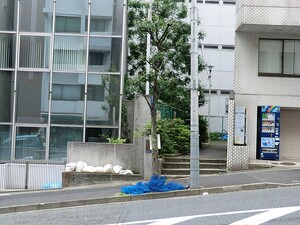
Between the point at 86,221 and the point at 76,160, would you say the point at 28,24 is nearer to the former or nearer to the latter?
the point at 76,160

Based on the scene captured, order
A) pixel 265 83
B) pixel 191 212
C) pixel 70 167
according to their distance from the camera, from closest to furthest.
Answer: pixel 191 212 → pixel 70 167 → pixel 265 83

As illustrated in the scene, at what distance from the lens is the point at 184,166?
50.1 feet

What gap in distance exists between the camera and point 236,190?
37.7 ft

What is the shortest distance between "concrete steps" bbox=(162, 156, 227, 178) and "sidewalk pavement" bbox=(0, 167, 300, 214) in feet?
2.35

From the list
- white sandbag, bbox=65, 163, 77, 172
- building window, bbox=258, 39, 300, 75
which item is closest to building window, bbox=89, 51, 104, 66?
white sandbag, bbox=65, 163, 77, 172

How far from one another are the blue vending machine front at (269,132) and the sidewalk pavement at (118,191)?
5.84 feet

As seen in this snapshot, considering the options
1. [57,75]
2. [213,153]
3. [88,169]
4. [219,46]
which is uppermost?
[219,46]

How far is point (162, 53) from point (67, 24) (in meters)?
7.22

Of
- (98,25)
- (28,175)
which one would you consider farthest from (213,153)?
(28,175)

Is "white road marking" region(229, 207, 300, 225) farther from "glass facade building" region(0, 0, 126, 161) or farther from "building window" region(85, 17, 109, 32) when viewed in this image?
"building window" region(85, 17, 109, 32)

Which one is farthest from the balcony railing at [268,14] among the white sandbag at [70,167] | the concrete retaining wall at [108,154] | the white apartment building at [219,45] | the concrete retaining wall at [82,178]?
the white apartment building at [219,45]

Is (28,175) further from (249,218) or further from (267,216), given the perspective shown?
(267,216)

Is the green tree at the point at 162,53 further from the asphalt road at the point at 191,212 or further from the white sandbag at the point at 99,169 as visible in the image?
the asphalt road at the point at 191,212

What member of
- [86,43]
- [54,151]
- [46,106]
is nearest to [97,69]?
[86,43]
